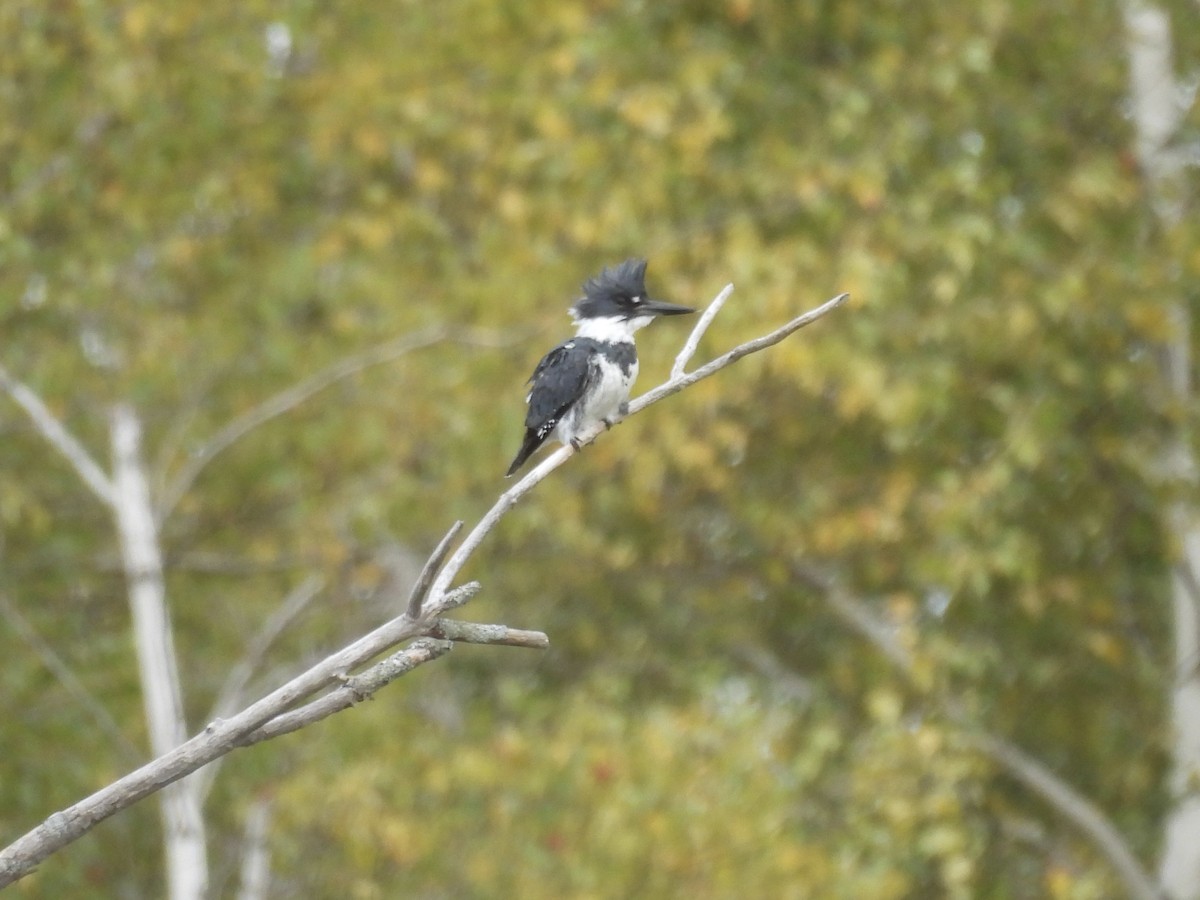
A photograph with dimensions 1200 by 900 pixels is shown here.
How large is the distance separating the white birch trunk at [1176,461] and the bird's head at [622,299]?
3.10m

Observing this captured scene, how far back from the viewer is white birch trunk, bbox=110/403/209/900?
724cm

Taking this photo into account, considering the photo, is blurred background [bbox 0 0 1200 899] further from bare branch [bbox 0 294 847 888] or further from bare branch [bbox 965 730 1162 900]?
bare branch [bbox 0 294 847 888]

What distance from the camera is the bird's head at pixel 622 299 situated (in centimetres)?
595

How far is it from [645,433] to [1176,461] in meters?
2.35

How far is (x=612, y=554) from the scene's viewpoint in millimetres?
8875

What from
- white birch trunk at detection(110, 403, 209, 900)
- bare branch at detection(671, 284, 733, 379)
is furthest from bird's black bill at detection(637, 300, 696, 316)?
white birch trunk at detection(110, 403, 209, 900)

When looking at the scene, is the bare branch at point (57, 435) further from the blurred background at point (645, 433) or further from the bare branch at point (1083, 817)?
the bare branch at point (1083, 817)

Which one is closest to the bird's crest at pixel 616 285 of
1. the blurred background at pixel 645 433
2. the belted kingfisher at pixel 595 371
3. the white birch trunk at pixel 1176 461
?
the belted kingfisher at pixel 595 371

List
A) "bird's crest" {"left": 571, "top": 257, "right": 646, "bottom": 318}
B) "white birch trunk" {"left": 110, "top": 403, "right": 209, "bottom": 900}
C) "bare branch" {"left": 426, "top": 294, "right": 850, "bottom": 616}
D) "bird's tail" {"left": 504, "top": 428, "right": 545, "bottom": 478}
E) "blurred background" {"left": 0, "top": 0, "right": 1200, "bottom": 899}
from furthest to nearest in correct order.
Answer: "blurred background" {"left": 0, "top": 0, "right": 1200, "bottom": 899}
"white birch trunk" {"left": 110, "top": 403, "right": 209, "bottom": 900}
"bird's crest" {"left": 571, "top": 257, "right": 646, "bottom": 318}
"bird's tail" {"left": 504, "top": 428, "right": 545, "bottom": 478}
"bare branch" {"left": 426, "top": 294, "right": 850, "bottom": 616}

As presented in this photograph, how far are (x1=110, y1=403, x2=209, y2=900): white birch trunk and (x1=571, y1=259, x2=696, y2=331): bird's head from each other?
2.21 meters

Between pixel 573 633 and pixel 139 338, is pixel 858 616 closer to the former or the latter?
pixel 573 633

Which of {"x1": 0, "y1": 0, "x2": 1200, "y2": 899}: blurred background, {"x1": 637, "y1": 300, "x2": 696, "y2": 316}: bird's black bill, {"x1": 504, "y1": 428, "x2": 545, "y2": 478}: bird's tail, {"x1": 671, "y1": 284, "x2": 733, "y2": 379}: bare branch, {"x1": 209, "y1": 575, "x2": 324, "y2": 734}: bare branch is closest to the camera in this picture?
{"x1": 671, "y1": 284, "x2": 733, "y2": 379}: bare branch

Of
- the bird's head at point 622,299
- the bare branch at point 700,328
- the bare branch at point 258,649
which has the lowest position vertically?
the bare branch at point 700,328

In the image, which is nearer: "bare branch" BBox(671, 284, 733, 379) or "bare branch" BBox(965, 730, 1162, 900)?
"bare branch" BBox(671, 284, 733, 379)
